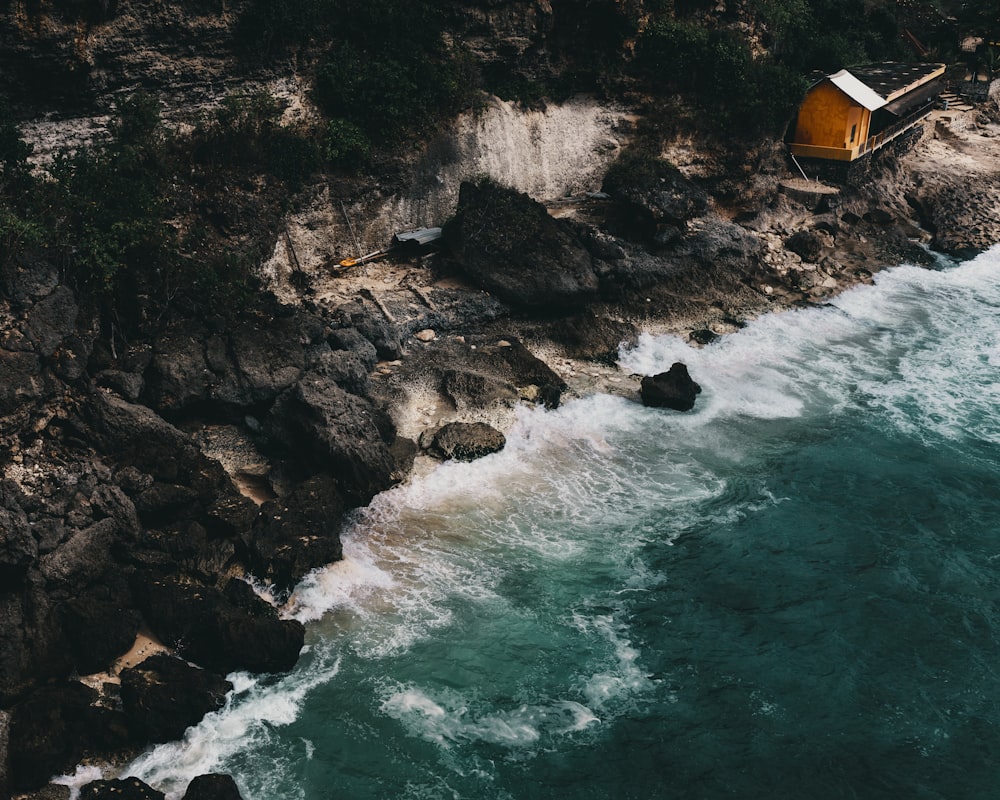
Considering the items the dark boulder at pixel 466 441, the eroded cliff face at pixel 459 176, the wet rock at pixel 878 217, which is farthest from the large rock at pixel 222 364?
the wet rock at pixel 878 217

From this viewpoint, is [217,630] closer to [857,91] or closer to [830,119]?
[830,119]

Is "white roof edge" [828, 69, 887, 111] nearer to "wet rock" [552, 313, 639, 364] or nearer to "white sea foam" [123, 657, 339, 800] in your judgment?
"wet rock" [552, 313, 639, 364]

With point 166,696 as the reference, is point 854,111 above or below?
above

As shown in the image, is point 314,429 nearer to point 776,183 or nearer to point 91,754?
point 91,754

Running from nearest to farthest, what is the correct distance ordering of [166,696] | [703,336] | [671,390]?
[166,696], [671,390], [703,336]

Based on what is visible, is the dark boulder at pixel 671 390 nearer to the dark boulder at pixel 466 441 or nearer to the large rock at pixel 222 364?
the dark boulder at pixel 466 441

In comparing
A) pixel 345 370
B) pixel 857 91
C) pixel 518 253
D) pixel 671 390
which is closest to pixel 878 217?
pixel 857 91
